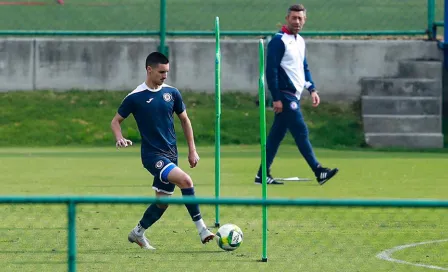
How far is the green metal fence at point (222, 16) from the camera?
20297mm

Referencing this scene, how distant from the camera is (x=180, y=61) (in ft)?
64.2

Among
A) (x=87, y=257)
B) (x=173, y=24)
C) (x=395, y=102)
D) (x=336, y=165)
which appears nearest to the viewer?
(x=87, y=257)

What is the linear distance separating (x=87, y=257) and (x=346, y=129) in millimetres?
11250

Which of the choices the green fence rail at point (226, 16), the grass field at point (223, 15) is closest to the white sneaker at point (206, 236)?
the green fence rail at point (226, 16)

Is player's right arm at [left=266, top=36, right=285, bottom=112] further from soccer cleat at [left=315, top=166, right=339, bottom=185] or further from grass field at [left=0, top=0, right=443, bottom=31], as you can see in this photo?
grass field at [left=0, top=0, right=443, bottom=31]

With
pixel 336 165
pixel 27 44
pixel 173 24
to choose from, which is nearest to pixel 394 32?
pixel 173 24

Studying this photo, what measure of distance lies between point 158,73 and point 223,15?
40.1 ft

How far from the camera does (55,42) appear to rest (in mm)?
19516

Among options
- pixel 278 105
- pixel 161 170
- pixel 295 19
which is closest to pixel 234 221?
pixel 161 170

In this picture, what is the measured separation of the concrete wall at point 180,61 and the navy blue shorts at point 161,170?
35.0 ft

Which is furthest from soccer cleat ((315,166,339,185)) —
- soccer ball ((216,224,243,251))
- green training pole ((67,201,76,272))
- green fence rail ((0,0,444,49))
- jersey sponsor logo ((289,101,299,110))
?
green fence rail ((0,0,444,49))

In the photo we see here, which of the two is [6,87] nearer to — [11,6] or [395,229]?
[11,6]

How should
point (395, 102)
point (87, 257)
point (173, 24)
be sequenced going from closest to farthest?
point (87, 257) → point (395, 102) → point (173, 24)

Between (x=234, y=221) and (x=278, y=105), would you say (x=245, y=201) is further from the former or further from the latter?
(x=278, y=105)
